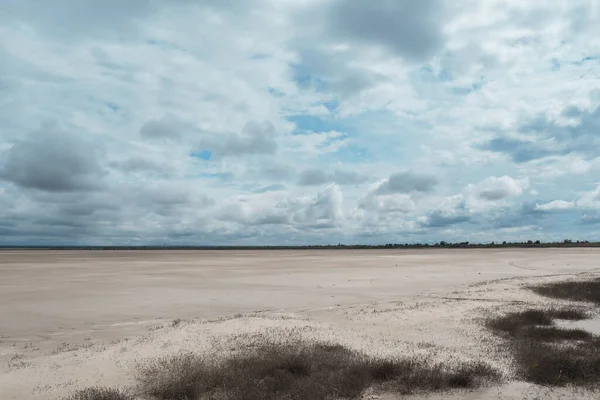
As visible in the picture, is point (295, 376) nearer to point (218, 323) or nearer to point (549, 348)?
point (218, 323)

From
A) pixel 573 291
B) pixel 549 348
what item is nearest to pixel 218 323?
pixel 549 348

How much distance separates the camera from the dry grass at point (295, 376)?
830cm

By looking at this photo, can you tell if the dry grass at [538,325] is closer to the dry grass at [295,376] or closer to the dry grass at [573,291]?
the dry grass at [573,291]

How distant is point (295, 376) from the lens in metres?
9.12

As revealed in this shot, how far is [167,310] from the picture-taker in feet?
59.3

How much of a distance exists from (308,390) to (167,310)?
11.2 m

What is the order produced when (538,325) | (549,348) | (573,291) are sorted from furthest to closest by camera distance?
(573,291), (538,325), (549,348)

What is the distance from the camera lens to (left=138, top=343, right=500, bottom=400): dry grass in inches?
327

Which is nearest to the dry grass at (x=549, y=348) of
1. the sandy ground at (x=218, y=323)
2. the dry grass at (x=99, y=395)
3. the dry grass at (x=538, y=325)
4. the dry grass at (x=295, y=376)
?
the dry grass at (x=538, y=325)

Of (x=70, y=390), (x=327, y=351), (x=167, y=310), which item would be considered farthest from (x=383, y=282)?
(x=70, y=390)

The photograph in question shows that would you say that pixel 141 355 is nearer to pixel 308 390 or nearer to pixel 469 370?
pixel 308 390

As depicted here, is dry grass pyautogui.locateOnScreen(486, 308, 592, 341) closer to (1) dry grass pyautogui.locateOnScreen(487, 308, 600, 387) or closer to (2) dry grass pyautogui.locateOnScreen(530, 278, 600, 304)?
(1) dry grass pyautogui.locateOnScreen(487, 308, 600, 387)

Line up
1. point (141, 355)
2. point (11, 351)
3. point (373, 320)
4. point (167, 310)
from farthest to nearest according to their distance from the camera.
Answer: point (167, 310)
point (373, 320)
point (11, 351)
point (141, 355)

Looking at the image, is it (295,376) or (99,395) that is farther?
(295,376)
